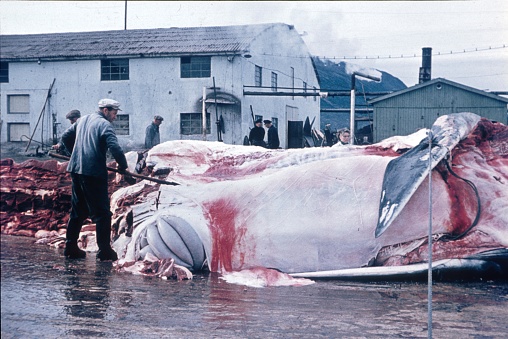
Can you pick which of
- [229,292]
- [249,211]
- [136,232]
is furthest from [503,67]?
[136,232]

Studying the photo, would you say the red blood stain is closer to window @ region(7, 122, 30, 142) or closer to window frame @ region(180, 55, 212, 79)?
window @ region(7, 122, 30, 142)

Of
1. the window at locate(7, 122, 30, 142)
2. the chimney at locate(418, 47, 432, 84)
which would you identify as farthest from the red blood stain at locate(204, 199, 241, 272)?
the chimney at locate(418, 47, 432, 84)

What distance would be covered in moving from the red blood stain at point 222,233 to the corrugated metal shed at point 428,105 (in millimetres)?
3325

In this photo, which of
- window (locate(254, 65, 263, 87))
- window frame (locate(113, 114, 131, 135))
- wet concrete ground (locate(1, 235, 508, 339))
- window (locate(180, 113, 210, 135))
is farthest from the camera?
window (locate(254, 65, 263, 87))

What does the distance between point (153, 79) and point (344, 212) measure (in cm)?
388

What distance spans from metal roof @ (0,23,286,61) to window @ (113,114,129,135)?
2.75 feet

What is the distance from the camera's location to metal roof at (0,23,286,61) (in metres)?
7.31

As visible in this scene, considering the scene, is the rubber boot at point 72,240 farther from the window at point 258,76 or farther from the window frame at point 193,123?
the window at point 258,76

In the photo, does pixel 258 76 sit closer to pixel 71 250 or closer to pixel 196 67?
pixel 196 67

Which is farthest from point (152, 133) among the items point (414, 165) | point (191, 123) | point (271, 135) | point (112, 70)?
point (414, 165)

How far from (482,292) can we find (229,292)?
2.14m

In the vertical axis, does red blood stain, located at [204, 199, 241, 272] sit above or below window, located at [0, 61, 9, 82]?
below

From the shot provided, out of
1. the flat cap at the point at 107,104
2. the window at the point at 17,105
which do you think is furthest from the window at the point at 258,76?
the window at the point at 17,105

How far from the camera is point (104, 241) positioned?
Answer: 20.7ft
